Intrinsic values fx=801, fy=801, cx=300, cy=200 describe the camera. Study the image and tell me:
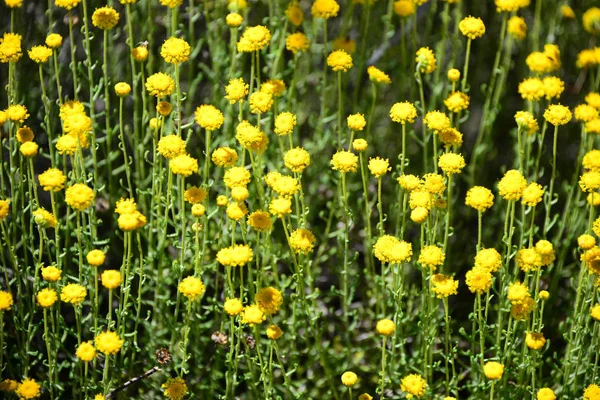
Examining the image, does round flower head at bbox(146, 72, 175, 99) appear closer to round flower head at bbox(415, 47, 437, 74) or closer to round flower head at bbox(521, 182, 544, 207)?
round flower head at bbox(415, 47, 437, 74)

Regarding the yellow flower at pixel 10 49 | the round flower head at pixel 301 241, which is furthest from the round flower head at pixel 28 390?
the yellow flower at pixel 10 49

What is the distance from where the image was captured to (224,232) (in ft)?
7.97

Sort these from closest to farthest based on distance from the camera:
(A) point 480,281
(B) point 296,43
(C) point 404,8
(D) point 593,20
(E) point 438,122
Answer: (A) point 480,281
(E) point 438,122
(B) point 296,43
(C) point 404,8
(D) point 593,20

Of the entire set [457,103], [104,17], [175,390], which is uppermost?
[104,17]

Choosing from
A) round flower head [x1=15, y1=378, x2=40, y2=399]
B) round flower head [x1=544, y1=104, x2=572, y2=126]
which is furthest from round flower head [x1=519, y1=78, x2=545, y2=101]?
round flower head [x1=15, y1=378, x2=40, y2=399]

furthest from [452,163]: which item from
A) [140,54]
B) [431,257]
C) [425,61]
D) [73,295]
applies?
[73,295]

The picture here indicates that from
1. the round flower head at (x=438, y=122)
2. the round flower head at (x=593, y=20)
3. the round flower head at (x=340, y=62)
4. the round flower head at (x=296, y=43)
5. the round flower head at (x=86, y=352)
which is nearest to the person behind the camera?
the round flower head at (x=86, y=352)

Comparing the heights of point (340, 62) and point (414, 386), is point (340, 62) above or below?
above

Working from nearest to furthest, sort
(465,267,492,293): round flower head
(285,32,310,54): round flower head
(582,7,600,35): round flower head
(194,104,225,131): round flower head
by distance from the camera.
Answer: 1. (465,267,492,293): round flower head
2. (194,104,225,131): round flower head
3. (285,32,310,54): round flower head
4. (582,7,600,35): round flower head

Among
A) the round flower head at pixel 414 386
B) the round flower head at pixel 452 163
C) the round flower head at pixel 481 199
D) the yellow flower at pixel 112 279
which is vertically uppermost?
the round flower head at pixel 452 163

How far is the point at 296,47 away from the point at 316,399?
1106mm

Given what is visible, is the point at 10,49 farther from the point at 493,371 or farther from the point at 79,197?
the point at 493,371

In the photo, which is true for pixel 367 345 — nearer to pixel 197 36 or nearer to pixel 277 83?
pixel 277 83

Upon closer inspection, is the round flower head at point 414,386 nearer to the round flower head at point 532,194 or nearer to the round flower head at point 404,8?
the round flower head at point 532,194
